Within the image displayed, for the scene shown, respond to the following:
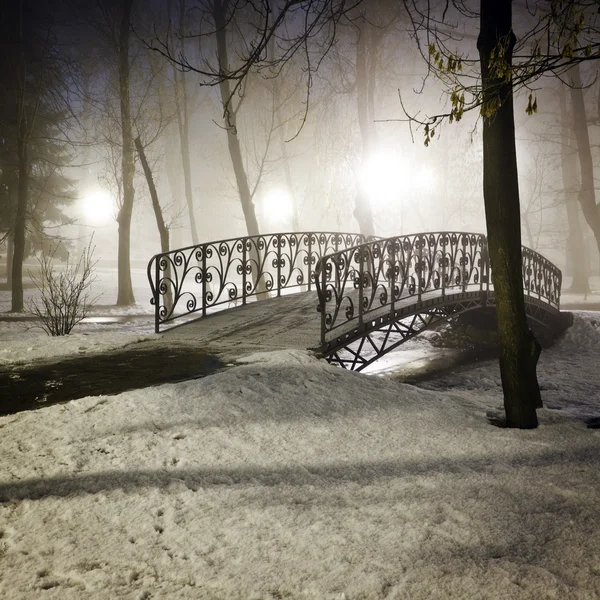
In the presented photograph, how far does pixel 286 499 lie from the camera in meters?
2.89

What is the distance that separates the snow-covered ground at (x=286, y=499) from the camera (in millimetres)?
2256

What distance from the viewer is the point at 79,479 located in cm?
291

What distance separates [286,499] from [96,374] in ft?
9.44

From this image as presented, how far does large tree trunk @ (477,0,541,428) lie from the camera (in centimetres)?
440

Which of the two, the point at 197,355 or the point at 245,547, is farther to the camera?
the point at 197,355

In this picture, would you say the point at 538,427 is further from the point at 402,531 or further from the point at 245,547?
the point at 245,547

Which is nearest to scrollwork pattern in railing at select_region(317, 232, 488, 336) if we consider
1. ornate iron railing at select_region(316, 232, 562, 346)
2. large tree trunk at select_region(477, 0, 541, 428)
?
ornate iron railing at select_region(316, 232, 562, 346)

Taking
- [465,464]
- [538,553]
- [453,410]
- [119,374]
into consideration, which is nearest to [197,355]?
[119,374]

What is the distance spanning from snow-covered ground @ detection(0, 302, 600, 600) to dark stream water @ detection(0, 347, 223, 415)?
417mm

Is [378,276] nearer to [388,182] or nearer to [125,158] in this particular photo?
[125,158]

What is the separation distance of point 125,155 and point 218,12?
479 cm

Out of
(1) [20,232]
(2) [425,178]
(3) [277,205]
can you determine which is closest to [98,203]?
(3) [277,205]

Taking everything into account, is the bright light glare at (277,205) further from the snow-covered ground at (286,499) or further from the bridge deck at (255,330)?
the snow-covered ground at (286,499)

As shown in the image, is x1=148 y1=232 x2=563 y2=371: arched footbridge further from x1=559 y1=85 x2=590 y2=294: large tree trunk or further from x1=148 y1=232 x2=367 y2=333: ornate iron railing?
x1=559 y1=85 x2=590 y2=294: large tree trunk
